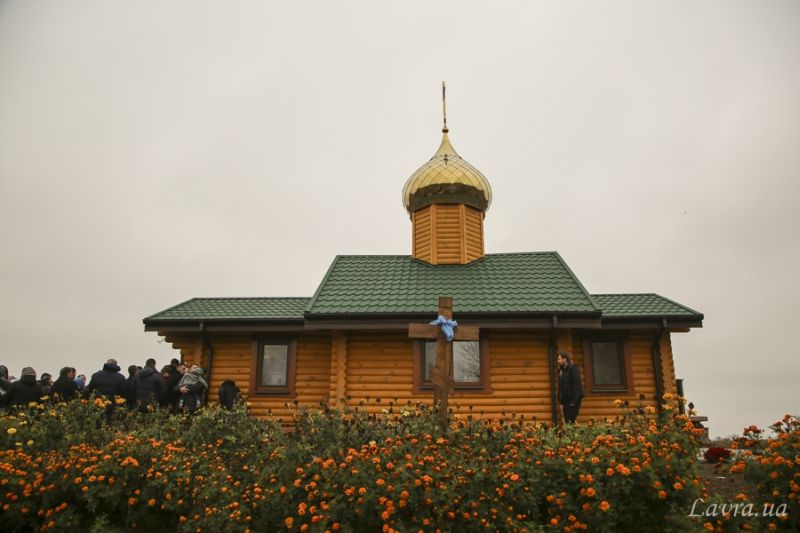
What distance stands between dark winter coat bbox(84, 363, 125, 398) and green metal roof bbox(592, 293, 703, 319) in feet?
32.1

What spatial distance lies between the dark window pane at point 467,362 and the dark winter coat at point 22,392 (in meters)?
7.88

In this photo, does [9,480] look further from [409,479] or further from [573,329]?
[573,329]

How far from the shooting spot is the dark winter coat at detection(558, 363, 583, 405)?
10.4m

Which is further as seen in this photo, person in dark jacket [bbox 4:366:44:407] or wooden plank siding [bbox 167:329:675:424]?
wooden plank siding [bbox 167:329:675:424]

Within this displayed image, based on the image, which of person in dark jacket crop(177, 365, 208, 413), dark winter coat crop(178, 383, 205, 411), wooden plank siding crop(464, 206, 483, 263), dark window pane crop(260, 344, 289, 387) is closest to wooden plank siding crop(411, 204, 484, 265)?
wooden plank siding crop(464, 206, 483, 263)

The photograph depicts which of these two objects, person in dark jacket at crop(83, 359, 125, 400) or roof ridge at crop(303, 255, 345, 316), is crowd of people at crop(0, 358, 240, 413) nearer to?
person in dark jacket at crop(83, 359, 125, 400)

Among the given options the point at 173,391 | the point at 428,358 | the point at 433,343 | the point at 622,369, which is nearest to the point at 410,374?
the point at 428,358

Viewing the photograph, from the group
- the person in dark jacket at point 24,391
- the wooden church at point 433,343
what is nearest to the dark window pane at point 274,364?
the wooden church at point 433,343

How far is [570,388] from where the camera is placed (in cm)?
1048

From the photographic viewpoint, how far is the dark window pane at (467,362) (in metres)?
12.3

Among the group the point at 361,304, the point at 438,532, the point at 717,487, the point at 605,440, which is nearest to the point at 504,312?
the point at 361,304

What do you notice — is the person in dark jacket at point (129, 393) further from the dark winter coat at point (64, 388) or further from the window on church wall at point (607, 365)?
the window on church wall at point (607, 365)

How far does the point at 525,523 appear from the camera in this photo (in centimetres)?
569

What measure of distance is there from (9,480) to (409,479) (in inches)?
185
